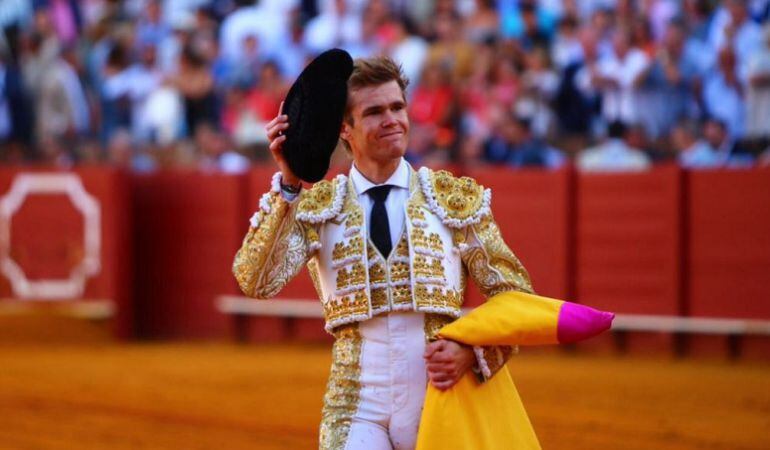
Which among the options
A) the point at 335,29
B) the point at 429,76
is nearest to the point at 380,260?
the point at 429,76

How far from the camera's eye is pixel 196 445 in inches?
213

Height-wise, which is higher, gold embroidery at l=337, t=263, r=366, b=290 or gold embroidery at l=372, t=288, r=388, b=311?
gold embroidery at l=337, t=263, r=366, b=290

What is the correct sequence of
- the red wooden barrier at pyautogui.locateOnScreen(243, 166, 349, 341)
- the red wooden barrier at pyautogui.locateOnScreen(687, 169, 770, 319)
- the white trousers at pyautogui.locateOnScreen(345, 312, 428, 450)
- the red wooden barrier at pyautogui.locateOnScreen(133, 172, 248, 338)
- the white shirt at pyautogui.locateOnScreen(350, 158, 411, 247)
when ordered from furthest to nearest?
1. the red wooden barrier at pyautogui.locateOnScreen(133, 172, 248, 338)
2. the red wooden barrier at pyautogui.locateOnScreen(243, 166, 349, 341)
3. the red wooden barrier at pyautogui.locateOnScreen(687, 169, 770, 319)
4. the white shirt at pyautogui.locateOnScreen(350, 158, 411, 247)
5. the white trousers at pyautogui.locateOnScreen(345, 312, 428, 450)

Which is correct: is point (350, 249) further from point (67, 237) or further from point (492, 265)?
point (67, 237)

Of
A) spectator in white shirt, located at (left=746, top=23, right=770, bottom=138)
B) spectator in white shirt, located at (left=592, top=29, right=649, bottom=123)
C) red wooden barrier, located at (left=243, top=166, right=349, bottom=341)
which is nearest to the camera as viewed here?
spectator in white shirt, located at (left=746, top=23, right=770, bottom=138)

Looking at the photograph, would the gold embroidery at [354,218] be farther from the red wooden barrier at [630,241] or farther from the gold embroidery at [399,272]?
the red wooden barrier at [630,241]

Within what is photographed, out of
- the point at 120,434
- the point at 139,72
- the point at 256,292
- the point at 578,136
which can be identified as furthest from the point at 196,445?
the point at 139,72

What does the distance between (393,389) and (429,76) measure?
22.8 ft

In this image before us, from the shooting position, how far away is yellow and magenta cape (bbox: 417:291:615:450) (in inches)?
109

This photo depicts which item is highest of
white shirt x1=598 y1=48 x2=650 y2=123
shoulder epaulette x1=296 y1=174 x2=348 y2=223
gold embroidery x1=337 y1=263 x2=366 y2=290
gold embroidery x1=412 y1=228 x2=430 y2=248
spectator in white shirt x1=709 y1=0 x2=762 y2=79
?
spectator in white shirt x1=709 y1=0 x2=762 y2=79

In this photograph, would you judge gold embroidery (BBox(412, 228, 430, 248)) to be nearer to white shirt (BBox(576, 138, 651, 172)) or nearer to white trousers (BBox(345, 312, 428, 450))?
white trousers (BBox(345, 312, 428, 450))

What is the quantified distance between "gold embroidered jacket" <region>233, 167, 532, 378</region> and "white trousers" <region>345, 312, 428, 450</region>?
70 mm

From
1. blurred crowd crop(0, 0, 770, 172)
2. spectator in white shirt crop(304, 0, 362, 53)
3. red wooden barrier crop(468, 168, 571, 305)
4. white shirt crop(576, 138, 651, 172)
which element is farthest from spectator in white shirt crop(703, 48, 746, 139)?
spectator in white shirt crop(304, 0, 362, 53)

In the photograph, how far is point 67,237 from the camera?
10672 mm
